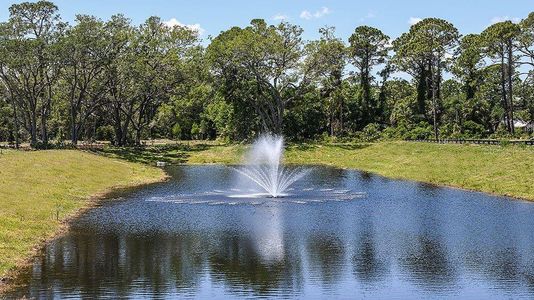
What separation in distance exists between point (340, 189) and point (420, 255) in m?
29.9

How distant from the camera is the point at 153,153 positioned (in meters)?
105

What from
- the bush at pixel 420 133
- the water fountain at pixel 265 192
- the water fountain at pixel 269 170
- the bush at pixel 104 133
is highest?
the bush at pixel 104 133

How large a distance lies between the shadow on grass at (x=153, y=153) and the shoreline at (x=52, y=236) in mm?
28558

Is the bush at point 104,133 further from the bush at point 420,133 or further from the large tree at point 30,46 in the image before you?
the bush at point 420,133

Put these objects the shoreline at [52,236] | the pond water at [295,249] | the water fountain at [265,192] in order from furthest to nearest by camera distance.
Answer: the water fountain at [265,192], the shoreline at [52,236], the pond water at [295,249]

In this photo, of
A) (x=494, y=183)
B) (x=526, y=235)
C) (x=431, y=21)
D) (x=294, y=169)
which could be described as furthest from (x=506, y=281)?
(x=431, y=21)

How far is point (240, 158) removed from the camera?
104m

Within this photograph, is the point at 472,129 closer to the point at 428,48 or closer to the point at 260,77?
the point at 428,48

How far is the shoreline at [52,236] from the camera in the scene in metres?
24.9

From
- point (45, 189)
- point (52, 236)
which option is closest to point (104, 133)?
point (45, 189)

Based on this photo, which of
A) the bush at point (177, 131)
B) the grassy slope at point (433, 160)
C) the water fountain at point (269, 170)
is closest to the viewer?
the grassy slope at point (433, 160)

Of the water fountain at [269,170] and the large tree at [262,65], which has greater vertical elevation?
the large tree at [262,65]

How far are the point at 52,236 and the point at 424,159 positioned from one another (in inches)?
2220

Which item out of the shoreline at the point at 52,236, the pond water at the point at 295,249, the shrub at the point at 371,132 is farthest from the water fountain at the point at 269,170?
the shrub at the point at 371,132
